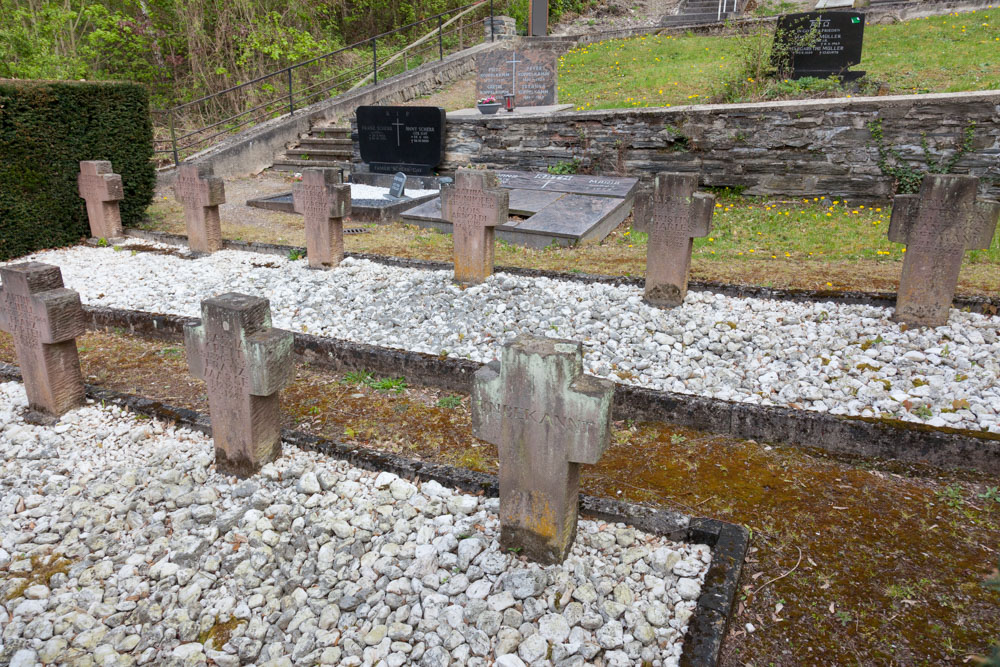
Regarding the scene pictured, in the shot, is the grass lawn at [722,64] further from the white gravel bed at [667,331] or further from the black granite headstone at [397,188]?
the white gravel bed at [667,331]

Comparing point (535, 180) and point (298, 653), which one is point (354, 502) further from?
point (535, 180)

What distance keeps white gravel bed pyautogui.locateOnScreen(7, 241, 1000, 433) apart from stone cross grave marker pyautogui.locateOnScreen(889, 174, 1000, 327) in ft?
0.64

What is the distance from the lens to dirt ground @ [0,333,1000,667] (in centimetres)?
251

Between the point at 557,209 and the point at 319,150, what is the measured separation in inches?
274

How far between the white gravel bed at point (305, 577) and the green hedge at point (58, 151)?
645 centimetres

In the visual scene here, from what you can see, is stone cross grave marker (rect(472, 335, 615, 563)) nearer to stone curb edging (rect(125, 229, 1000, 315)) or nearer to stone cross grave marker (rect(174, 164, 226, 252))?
stone curb edging (rect(125, 229, 1000, 315))

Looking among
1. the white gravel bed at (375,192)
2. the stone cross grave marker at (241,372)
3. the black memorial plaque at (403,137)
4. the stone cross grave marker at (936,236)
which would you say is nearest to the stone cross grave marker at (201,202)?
the white gravel bed at (375,192)

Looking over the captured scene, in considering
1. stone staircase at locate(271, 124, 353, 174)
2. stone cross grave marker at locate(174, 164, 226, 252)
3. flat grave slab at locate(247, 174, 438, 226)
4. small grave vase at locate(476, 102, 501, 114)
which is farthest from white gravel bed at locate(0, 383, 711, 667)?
stone staircase at locate(271, 124, 353, 174)

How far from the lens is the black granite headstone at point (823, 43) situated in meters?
11.8

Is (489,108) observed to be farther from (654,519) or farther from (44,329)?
(654,519)

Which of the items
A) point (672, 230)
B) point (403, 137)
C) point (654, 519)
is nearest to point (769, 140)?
point (672, 230)

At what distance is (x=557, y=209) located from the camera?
355 inches

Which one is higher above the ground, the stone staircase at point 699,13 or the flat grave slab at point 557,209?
the stone staircase at point 699,13

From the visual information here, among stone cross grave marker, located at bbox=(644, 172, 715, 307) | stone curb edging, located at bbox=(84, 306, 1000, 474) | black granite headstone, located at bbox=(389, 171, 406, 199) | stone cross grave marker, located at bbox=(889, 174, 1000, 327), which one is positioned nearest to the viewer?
stone curb edging, located at bbox=(84, 306, 1000, 474)
